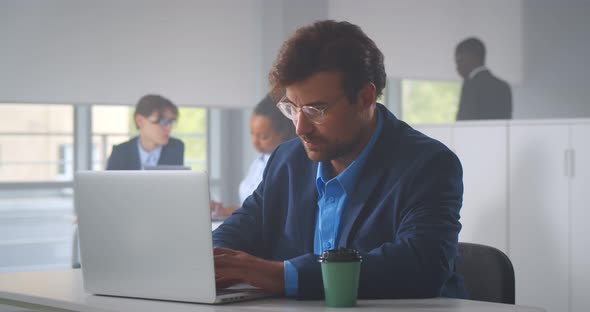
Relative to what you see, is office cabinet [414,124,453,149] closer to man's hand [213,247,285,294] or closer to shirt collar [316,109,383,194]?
shirt collar [316,109,383,194]

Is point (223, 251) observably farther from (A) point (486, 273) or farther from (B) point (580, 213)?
(B) point (580, 213)

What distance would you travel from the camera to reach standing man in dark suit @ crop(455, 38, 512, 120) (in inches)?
239

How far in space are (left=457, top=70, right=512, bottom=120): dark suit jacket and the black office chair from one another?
4.25 meters

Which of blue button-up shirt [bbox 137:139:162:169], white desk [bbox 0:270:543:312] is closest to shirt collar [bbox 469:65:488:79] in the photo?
blue button-up shirt [bbox 137:139:162:169]

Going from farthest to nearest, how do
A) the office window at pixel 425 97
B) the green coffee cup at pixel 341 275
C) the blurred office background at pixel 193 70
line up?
the office window at pixel 425 97
the blurred office background at pixel 193 70
the green coffee cup at pixel 341 275

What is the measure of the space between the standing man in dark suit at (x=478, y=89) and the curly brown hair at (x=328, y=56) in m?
4.32

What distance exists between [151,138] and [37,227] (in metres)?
2.24

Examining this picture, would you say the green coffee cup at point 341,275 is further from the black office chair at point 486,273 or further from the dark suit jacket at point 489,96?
the dark suit jacket at point 489,96

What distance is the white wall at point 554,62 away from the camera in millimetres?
7367

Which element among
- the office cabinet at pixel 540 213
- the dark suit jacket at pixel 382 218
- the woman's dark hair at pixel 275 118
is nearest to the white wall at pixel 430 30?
the woman's dark hair at pixel 275 118

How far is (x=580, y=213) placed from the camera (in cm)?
338

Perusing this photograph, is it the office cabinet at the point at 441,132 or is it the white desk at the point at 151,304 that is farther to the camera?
the office cabinet at the point at 441,132

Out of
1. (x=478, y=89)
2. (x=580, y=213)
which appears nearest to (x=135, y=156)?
(x=478, y=89)

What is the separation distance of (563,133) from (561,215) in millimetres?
322
